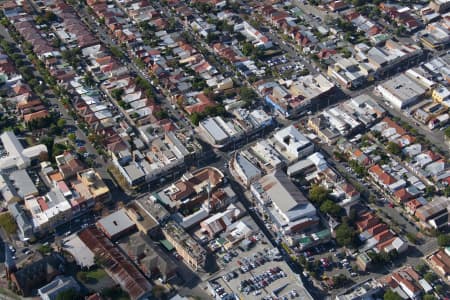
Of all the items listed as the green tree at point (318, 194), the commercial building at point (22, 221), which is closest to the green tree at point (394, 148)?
the green tree at point (318, 194)

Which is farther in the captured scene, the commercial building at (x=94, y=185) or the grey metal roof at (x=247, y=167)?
the grey metal roof at (x=247, y=167)

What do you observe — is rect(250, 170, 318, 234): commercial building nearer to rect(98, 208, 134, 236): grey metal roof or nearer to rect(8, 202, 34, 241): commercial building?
rect(98, 208, 134, 236): grey metal roof

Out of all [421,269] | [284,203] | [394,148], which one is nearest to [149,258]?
[284,203]

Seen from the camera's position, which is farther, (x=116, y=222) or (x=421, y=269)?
(x=116, y=222)

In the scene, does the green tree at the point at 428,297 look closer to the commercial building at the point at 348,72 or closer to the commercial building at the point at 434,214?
the commercial building at the point at 434,214

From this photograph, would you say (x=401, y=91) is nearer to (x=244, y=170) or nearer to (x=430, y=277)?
(x=244, y=170)
